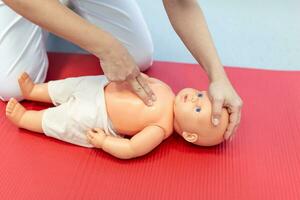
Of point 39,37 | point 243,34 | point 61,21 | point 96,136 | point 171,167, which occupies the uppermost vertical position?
point 61,21

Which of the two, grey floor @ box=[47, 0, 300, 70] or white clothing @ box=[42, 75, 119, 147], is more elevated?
white clothing @ box=[42, 75, 119, 147]

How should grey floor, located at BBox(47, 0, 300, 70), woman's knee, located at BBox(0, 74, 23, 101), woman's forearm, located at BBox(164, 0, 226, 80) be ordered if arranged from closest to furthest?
woman's forearm, located at BBox(164, 0, 226, 80)
woman's knee, located at BBox(0, 74, 23, 101)
grey floor, located at BBox(47, 0, 300, 70)

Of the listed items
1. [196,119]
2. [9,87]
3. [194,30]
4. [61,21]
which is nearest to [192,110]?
[196,119]

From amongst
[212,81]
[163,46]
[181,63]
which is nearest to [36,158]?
[212,81]

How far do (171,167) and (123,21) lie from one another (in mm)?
594

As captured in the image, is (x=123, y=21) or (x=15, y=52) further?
(x=123, y=21)

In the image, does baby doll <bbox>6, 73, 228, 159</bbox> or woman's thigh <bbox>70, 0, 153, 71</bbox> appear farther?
woman's thigh <bbox>70, 0, 153, 71</bbox>

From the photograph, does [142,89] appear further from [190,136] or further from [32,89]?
[32,89]

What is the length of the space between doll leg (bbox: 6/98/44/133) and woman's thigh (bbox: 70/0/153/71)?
0.42 metres

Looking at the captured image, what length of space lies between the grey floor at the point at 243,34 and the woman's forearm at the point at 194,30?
0.40m

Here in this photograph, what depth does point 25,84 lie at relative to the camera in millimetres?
1293

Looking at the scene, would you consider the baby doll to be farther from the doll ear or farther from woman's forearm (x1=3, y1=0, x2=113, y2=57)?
woman's forearm (x1=3, y1=0, x2=113, y2=57)

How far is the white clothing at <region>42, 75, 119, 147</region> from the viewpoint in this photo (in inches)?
45.9

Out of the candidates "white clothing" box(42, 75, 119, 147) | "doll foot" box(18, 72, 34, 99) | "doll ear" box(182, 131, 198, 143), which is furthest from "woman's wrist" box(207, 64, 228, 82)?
"doll foot" box(18, 72, 34, 99)
